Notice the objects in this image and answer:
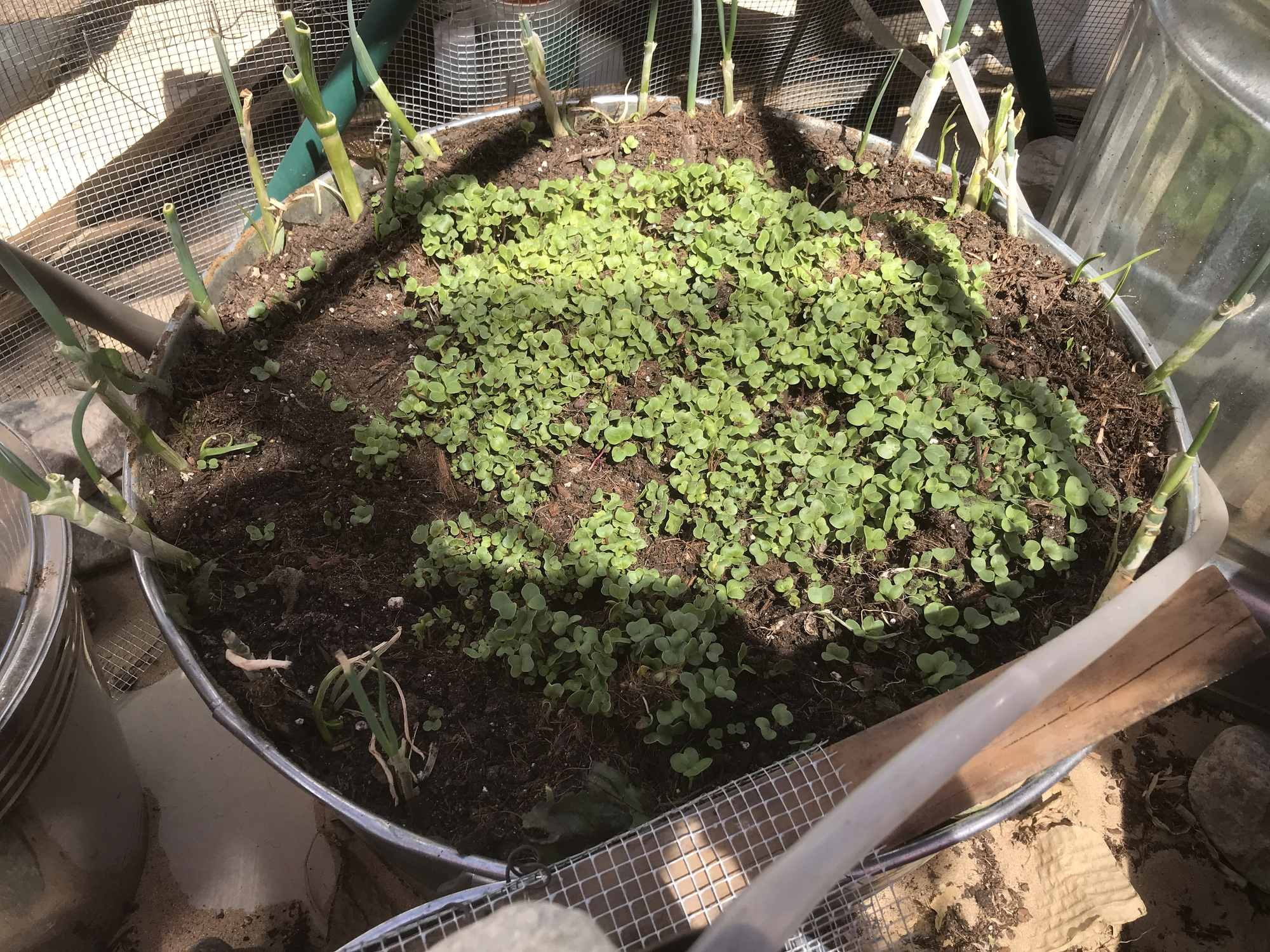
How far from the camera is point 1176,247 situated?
1759 mm

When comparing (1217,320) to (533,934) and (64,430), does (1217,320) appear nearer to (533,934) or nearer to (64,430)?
(533,934)

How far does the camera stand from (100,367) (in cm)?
136

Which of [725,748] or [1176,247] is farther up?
[1176,247]

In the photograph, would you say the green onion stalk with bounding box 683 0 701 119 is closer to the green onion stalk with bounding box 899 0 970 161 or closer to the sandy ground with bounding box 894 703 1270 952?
the green onion stalk with bounding box 899 0 970 161

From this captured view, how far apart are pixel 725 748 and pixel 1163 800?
1399mm

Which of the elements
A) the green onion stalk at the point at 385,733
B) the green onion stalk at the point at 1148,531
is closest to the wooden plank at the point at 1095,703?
the green onion stalk at the point at 1148,531

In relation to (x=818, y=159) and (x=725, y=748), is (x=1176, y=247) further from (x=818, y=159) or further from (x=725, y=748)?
(x=725, y=748)

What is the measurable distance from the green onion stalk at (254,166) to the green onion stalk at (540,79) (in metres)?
0.57

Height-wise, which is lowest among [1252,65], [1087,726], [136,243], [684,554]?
[136,243]

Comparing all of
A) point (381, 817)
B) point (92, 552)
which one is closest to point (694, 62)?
point (381, 817)

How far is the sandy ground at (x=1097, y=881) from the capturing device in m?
1.83

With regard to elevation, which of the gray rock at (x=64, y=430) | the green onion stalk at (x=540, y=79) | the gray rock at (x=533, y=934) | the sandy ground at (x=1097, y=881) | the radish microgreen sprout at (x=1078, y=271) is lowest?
the sandy ground at (x=1097, y=881)

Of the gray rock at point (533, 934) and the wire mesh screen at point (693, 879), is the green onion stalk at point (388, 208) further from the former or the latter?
the gray rock at point (533, 934)

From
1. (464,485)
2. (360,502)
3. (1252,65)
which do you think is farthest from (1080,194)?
(360,502)
